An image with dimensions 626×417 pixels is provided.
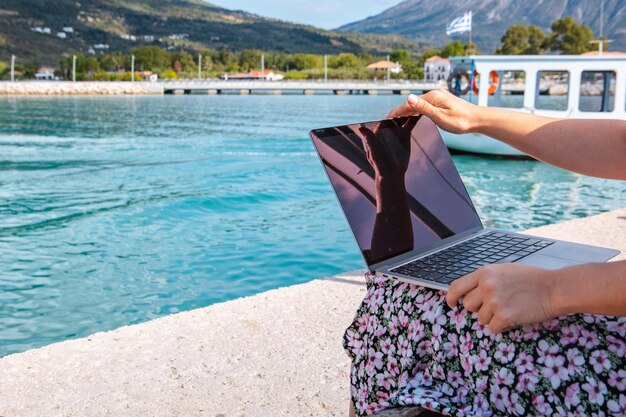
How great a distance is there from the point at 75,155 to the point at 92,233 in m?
9.19

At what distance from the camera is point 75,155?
56.9 feet

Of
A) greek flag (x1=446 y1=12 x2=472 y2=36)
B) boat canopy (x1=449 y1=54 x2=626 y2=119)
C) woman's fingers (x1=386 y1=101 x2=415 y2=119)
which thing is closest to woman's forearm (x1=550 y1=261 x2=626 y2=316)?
woman's fingers (x1=386 y1=101 x2=415 y2=119)

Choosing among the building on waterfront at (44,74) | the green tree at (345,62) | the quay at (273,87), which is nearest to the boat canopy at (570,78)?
the quay at (273,87)

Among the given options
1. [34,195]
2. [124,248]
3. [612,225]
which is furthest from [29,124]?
[612,225]

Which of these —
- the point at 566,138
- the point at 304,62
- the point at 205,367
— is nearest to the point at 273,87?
the point at 304,62

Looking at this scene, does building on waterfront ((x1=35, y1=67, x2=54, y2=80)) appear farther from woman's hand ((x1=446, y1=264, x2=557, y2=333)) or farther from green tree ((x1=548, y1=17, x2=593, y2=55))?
woman's hand ((x1=446, y1=264, x2=557, y2=333))

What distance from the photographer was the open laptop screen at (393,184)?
1.54 metres

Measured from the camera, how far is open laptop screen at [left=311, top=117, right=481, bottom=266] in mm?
1540

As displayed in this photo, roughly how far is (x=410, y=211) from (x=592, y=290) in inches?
23.8

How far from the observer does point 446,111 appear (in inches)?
68.7

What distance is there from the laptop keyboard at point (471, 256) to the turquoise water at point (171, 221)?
4.30 meters

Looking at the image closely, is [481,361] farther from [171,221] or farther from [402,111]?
[171,221]

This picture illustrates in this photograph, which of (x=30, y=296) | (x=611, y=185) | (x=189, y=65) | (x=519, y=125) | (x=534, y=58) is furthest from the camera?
(x=189, y=65)

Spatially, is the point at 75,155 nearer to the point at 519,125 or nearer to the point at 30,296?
the point at 30,296
